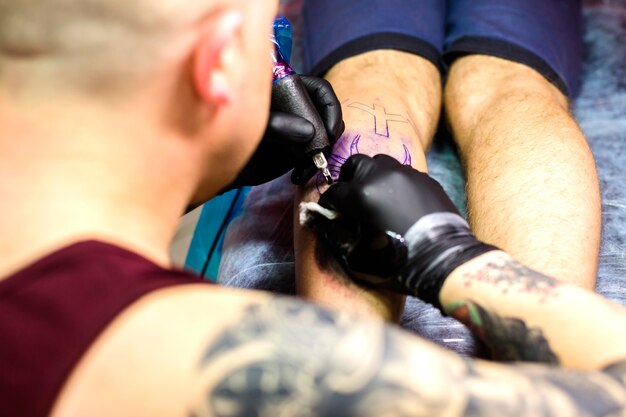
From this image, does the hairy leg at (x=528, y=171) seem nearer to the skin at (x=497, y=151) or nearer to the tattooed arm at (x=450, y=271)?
the skin at (x=497, y=151)

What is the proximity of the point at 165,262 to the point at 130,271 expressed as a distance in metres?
0.09

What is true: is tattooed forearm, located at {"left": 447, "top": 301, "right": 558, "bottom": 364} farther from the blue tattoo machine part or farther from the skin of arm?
the blue tattoo machine part

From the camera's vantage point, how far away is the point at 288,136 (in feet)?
2.95

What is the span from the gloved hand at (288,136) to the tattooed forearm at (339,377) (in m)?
0.40

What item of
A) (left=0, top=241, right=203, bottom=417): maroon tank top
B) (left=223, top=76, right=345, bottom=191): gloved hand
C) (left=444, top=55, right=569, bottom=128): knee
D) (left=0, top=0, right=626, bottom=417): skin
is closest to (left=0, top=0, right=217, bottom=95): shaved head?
(left=0, top=0, right=626, bottom=417): skin

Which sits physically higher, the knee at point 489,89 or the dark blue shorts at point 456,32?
the dark blue shorts at point 456,32

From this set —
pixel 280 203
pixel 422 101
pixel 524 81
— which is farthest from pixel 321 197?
pixel 524 81

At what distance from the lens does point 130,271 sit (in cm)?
53

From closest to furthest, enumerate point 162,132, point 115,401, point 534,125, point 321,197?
1. point 115,401
2. point 162,132
3. point 321,197
4. point 534,125

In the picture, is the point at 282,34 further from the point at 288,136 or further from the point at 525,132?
the point at 525,132

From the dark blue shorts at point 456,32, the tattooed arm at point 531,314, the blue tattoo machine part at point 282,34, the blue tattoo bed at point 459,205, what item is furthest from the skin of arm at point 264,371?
the dark blue shorts at point 456,32

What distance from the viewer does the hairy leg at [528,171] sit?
93 cm

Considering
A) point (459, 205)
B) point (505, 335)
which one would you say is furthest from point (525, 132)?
point (505, 335)

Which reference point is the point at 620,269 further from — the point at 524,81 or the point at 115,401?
the point at 115,401
